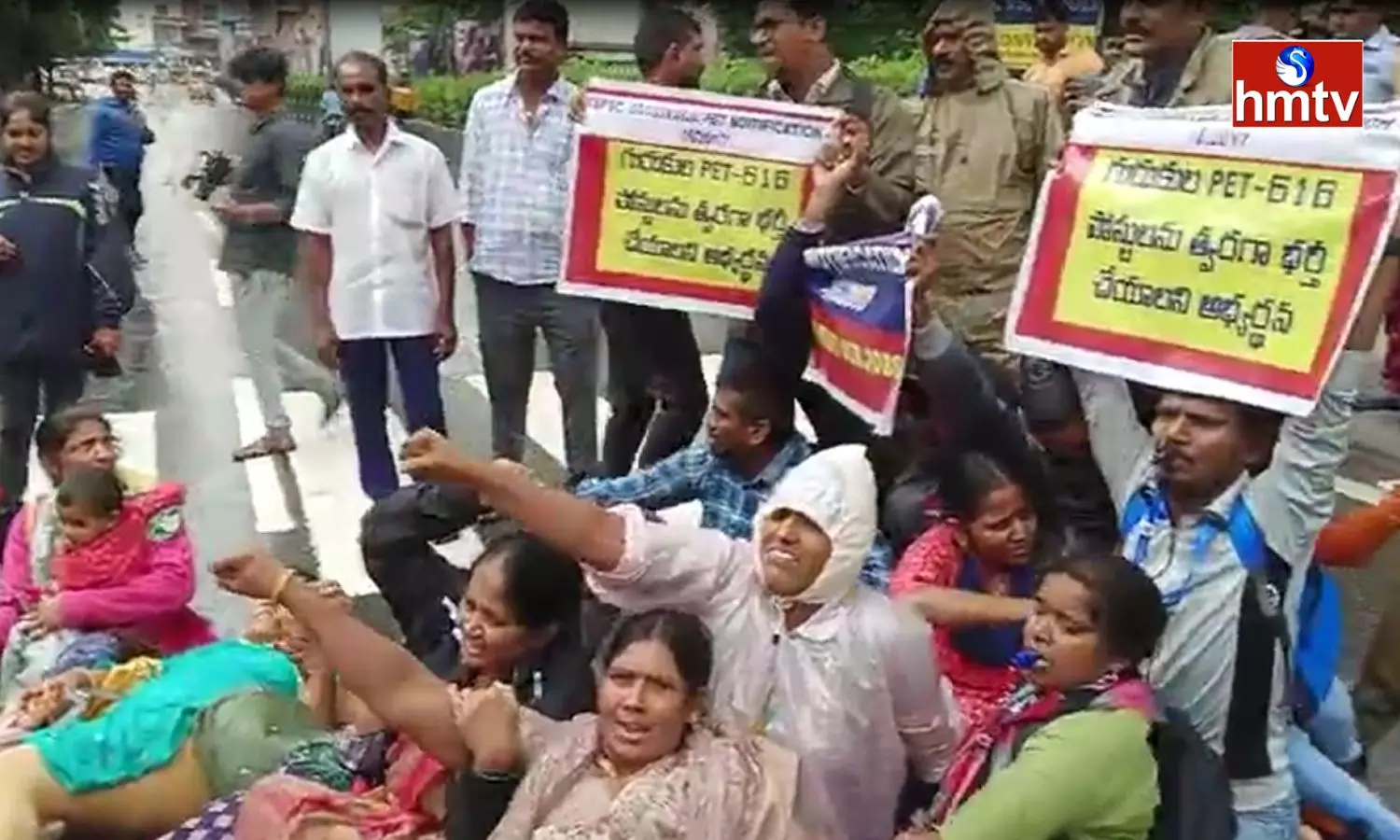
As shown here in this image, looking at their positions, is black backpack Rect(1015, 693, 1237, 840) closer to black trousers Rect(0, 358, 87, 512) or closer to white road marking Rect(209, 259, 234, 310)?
black trousers Rect(0, 358, 87, 512)

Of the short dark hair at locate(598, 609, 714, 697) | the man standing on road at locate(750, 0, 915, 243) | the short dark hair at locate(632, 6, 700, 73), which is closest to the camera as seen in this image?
the short dark hair at locate(598, 609, 714, 697)

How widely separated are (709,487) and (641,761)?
1.35 m

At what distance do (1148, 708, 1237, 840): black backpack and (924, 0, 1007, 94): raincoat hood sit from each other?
312 centimetres

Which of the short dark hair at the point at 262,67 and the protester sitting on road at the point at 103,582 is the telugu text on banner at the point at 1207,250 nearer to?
the protester sitting on road at the point at 103,582

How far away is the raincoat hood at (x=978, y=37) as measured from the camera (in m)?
5.75

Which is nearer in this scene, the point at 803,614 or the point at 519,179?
the point at 803,614

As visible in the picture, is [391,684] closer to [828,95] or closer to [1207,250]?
[1207,250]

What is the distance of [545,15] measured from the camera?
639 cm

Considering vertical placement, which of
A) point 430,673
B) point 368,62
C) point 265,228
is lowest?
point 265,228

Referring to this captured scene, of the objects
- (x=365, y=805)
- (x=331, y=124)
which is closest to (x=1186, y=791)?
(x=365, y=805)

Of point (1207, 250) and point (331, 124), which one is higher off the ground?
point (1207, 250)

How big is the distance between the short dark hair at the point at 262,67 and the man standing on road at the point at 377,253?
3.73 ft

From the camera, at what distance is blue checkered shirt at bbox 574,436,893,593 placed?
4.41 metres

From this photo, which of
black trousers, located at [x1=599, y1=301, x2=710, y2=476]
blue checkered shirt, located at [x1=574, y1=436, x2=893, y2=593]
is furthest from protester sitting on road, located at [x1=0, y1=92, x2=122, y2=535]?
blue checkered shirt, located at [x1=574, y1=436, x2=893, y2=593]
